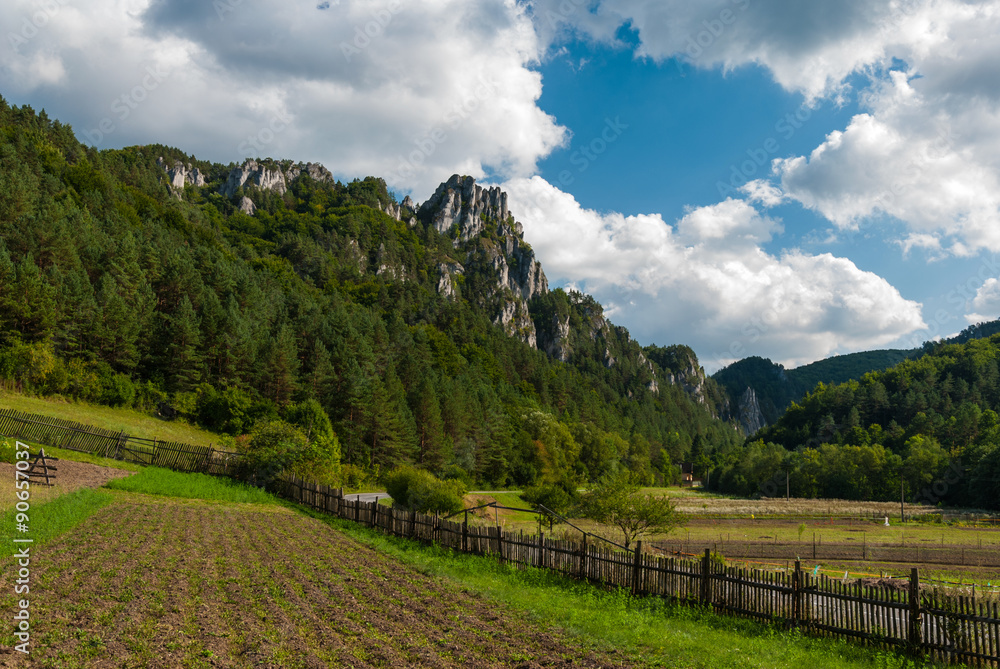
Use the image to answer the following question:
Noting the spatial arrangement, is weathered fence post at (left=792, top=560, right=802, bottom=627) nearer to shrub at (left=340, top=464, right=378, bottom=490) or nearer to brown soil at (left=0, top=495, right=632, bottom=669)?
brown soil at (left=0, top=495, right=632, bottom=669)

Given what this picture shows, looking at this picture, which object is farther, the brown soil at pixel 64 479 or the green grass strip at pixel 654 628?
the brown soil at pixel 64 479

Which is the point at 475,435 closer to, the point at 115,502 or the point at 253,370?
the point at 253,370

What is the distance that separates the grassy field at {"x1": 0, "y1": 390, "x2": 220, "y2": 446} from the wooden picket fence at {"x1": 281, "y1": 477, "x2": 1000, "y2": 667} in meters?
35.0

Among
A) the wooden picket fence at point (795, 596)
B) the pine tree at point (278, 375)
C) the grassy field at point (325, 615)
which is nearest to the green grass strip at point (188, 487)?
the grassy field at point (325, 615)

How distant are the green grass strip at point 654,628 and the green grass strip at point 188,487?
17.6 m

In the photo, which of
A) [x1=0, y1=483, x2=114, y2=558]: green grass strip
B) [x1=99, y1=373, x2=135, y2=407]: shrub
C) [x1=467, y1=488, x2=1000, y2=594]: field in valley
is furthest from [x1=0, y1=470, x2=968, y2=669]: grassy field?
[x1=99, y1=373, x2=135, y2=407]: shrub

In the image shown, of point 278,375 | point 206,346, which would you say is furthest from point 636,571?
point 206,346

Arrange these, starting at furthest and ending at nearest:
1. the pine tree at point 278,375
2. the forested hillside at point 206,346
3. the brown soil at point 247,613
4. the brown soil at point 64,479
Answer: the pine tree at point 278,375
the forested hillside at point 206,346
the brown soil at point 64,479
the brown soil at point 247,613

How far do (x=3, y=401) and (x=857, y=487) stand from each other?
134 metres

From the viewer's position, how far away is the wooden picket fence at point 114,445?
33.3 metres

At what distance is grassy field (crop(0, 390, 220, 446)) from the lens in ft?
132

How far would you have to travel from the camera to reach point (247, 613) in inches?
403

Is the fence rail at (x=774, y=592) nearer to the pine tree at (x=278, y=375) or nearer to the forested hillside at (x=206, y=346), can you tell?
the forested hillside at (x=206, y=346)

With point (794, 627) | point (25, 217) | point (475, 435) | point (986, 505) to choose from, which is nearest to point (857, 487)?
point (986, 505)
